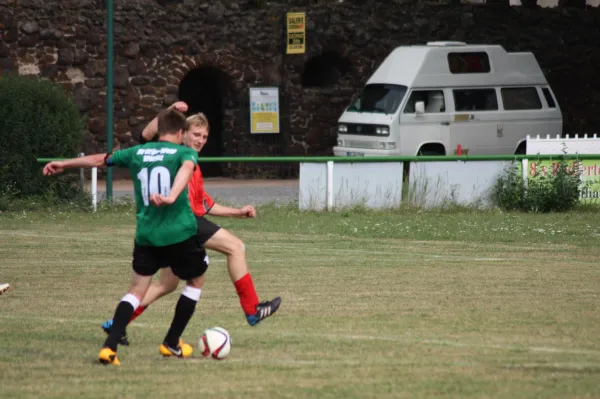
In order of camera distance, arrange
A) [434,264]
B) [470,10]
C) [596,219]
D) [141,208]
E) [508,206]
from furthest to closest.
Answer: [470,10], [508,206], [596,219], [434,264], [141,208]

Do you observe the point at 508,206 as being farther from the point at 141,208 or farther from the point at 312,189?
the point at 141,208

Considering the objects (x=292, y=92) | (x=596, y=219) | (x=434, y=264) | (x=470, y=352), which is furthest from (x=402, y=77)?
(x=470, y=352)

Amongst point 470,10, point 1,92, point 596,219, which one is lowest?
point 596,219

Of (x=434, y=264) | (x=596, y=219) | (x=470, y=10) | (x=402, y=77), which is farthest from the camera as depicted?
(x=470, y=10)

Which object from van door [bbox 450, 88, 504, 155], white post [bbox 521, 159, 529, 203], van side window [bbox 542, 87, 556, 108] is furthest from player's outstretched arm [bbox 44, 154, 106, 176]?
van side window [bbox 542, 87, 556, 108]

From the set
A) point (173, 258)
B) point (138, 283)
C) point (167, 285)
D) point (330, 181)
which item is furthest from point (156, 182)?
point (330, 181)

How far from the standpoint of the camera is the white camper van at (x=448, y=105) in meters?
28.8

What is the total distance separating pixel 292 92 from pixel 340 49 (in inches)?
67.1

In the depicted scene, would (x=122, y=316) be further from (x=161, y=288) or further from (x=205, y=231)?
(x=205, y=231)

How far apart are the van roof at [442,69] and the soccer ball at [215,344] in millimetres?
20169

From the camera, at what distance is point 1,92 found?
73.9 feet

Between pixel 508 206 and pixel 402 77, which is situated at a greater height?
pixel 402 77

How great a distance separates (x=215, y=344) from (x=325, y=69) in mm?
24579

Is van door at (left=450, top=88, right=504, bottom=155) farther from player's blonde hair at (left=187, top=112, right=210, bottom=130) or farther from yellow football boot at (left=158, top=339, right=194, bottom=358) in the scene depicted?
yellow football boot at (left=158, top=339, right=194, bottom=358)
